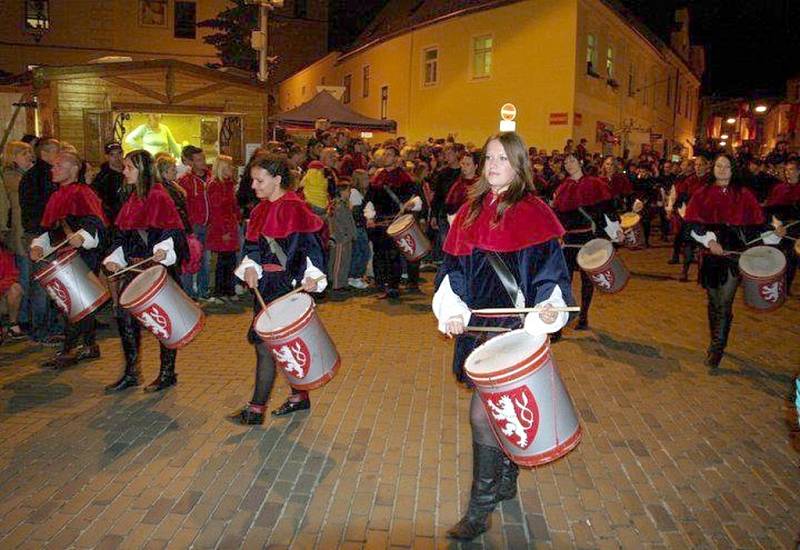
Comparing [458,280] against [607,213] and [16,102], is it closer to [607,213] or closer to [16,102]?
[607,213]

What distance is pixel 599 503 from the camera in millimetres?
4184

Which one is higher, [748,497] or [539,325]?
[539,325]

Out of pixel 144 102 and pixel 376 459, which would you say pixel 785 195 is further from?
pixel 144 102

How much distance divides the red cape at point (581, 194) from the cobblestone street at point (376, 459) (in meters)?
1.76

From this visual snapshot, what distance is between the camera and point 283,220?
500 centimetres

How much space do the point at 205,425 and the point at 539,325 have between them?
118 inches

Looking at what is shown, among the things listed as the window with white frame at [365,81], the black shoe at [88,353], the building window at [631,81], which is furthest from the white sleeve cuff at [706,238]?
the window with white frame at [365,81]

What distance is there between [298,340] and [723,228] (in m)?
4.58

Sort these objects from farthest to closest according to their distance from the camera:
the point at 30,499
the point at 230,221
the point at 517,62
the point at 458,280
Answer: the point at 517,62, the point at 230,221, the point at 30,499, the point at 458,280

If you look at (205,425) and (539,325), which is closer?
(539,325)

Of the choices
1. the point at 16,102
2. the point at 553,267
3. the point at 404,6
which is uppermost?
the point at 404,6

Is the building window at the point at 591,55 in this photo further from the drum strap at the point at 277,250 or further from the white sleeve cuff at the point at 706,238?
the drum strap at the point at 277,250

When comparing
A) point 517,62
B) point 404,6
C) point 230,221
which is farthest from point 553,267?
point 404,6

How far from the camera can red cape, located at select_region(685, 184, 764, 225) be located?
676cm
